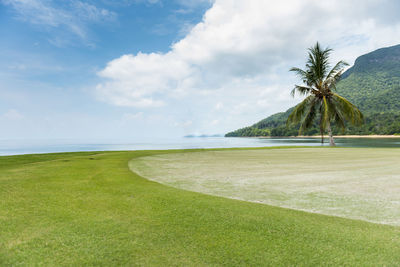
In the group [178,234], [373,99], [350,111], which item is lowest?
[178,234]

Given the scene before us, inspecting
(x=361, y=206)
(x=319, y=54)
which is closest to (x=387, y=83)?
(x=319, y=54)

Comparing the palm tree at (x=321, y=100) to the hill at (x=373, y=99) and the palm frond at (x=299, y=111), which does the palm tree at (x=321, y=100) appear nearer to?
the palm frond at (x=299, y=111)

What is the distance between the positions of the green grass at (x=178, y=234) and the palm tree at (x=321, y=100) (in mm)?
20900

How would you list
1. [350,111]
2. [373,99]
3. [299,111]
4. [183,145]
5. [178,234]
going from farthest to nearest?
[373,99] < [183,145] < [299,111] < [350,111] < [178,234]

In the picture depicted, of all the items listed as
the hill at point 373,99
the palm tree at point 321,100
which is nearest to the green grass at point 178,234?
the palm tree at point 321,100

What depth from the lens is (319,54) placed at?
2261 cm

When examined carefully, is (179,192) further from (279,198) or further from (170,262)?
(170,262)

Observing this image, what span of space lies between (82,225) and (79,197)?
1.48 m

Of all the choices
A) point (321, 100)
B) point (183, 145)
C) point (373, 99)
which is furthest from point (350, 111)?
point (373, 99)

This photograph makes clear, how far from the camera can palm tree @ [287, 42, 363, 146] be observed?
21.5 metres

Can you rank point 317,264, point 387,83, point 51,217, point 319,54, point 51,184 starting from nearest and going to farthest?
point 317,264
point 51,217
point 51,184
point 319,54
point 387,83

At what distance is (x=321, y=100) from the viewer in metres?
22.5

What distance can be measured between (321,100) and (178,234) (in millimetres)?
23790

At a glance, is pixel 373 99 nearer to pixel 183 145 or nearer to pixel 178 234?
pixel 183 145
